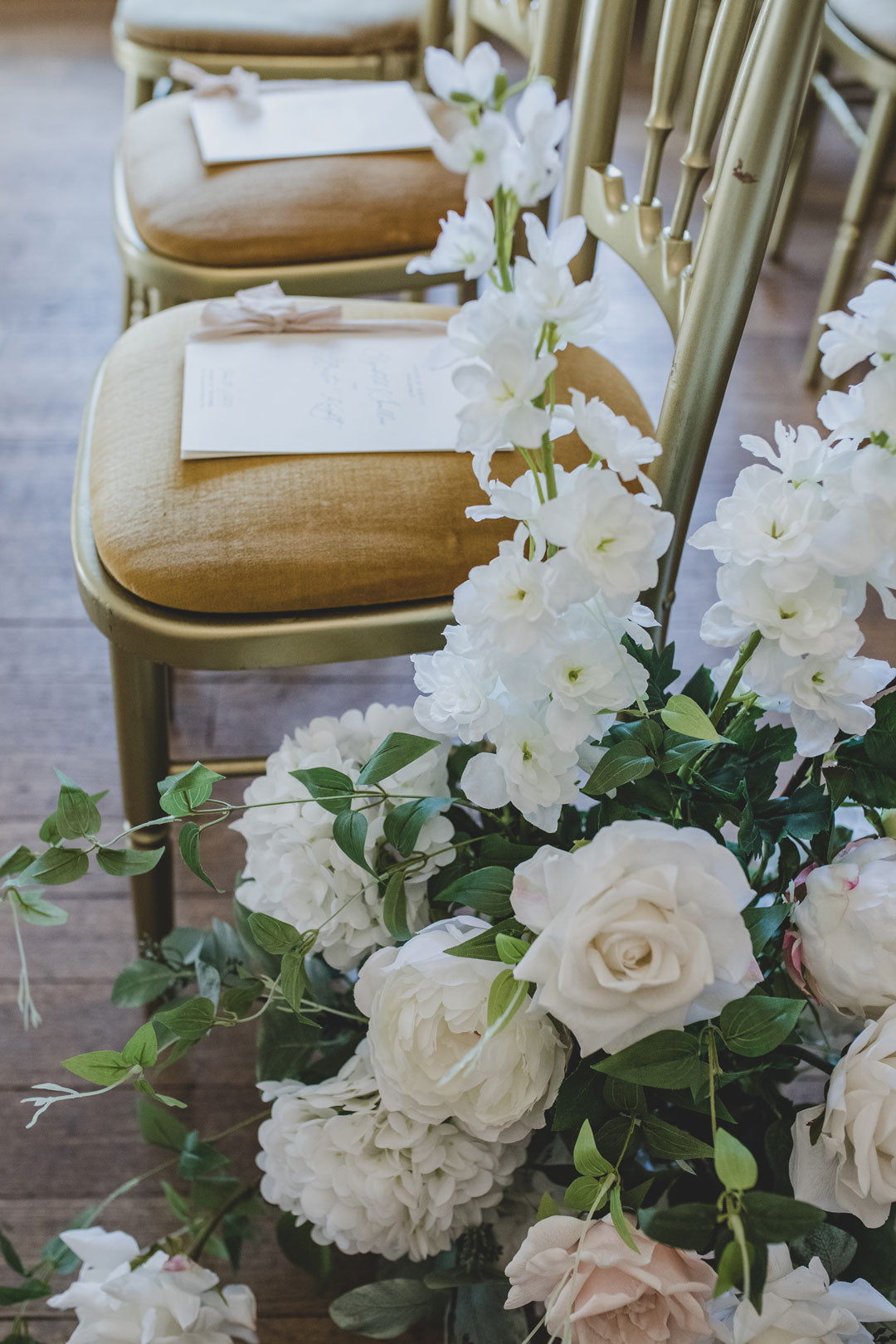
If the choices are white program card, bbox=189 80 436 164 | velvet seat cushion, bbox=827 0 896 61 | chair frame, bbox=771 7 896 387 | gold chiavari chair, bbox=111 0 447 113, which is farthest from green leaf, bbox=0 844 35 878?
velvet seat cushion, bbox=827 0 896 61

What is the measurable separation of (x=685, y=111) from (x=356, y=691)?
1877 millimetres

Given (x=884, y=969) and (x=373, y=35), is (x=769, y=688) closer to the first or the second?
(x=884, y=969)

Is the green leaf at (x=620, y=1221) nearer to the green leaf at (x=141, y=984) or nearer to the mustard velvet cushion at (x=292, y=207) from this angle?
the green leaf at (x=141, y=984)

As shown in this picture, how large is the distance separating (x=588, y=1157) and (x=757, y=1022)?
0.09 metres

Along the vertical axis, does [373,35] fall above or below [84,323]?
above

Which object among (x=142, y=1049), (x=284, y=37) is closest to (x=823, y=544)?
(x=142, y=1049)

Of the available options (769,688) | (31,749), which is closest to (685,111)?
(31,749)

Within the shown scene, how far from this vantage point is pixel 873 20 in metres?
1.69

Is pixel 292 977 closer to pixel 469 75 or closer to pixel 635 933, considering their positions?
pixel 635 933

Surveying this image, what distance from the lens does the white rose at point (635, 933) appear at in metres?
0.44

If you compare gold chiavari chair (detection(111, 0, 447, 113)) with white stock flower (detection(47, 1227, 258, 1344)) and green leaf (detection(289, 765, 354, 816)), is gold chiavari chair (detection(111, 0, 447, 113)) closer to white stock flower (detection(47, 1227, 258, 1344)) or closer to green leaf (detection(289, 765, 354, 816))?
green leaf (detection(289, 765, 354, 816))

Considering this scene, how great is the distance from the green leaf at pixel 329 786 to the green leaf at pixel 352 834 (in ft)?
0.06

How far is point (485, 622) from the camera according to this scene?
473 mm

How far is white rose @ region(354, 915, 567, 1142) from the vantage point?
0.54 m
